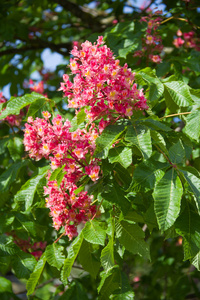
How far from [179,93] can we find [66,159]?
1.70 feet

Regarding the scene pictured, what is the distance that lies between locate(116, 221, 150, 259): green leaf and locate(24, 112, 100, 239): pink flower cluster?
0.16 meters

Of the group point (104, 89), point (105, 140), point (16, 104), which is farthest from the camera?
point (16, 104)

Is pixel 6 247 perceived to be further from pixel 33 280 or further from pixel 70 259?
pixel 70 259

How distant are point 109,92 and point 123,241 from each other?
505mm

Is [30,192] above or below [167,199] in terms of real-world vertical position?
below

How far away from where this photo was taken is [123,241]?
1.31 metres

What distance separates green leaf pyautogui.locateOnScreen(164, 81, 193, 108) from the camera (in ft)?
4.81

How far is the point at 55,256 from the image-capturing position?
1495 millimetres

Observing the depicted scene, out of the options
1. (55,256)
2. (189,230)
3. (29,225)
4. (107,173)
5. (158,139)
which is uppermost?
(158,139)

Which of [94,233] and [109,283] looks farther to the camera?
[109,283]

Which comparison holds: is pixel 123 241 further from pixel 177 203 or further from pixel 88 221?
pixel 177 203

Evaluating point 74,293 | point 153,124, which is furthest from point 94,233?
point 74,293

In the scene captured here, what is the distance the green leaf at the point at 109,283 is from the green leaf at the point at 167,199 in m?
0.41

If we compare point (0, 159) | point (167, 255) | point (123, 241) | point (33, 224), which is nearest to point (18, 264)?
point (33, 224)
